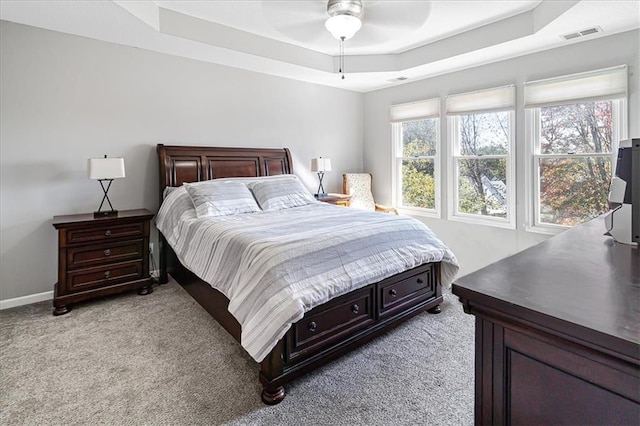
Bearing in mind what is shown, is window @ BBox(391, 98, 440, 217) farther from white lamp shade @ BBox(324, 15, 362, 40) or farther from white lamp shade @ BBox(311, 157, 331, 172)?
white lamp shade @ BBox(324, 15, 362, 40)

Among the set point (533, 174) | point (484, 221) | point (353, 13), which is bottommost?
point (484, 221)

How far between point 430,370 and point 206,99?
369 cm

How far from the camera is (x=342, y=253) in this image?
7.27 ft

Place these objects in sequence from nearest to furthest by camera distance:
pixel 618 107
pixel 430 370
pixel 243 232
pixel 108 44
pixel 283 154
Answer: pixel 430 370
pixel 243 232
pixel 618 107
pixel 108 44
pixel 283 154

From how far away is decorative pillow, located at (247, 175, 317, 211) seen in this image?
142 inches

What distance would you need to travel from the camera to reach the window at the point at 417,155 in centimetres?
468

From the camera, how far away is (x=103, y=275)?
3.16 meters

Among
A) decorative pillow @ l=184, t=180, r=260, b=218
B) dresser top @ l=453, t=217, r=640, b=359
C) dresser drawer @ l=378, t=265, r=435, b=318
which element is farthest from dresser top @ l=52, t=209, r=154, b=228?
dresser top @ l=453, t=217, r=640, b=359

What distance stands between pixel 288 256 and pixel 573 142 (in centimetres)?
328

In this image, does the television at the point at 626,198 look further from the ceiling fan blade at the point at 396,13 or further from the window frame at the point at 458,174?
the window frame at the point at 458,174

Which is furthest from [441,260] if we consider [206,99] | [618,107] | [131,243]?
[206,99]

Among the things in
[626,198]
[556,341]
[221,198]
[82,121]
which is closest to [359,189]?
[221,198]

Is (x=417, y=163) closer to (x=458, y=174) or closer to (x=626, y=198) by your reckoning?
(x=458, y=174)

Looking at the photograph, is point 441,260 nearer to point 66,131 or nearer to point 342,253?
point 342,253
